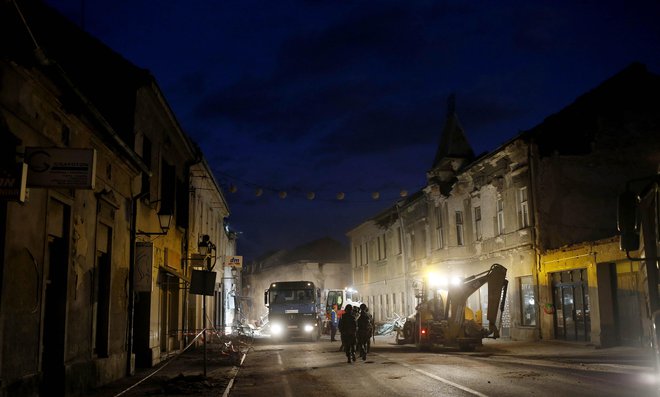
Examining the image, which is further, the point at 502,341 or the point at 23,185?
the point at 502,341

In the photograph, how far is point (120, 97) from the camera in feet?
60.0

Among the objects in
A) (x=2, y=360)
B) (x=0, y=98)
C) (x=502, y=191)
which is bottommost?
(x=2, y=360)

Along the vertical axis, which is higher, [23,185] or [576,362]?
[23,185]

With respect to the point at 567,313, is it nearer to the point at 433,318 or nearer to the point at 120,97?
the point at 433,318

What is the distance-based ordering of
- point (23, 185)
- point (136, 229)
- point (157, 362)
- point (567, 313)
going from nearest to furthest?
point (23, 185), point (136, 229), point (157, 362), point (567, 313)

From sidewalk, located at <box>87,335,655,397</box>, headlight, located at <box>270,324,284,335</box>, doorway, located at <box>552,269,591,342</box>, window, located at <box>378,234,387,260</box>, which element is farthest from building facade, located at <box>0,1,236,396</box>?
window, located at <box>378,234,387,260</box>

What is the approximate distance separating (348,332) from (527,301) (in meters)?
10.7

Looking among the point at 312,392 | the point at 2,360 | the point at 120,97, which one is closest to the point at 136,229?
the point at 120,97

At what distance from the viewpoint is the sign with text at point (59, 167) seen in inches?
358

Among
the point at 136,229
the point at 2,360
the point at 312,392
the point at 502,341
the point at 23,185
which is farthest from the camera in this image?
the point at 502,341

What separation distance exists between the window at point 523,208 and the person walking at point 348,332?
975 centimetres

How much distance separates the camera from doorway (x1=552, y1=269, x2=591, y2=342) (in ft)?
76.6

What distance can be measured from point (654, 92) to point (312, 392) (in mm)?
20353

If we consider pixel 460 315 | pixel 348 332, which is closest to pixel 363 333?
pixel 348 332
